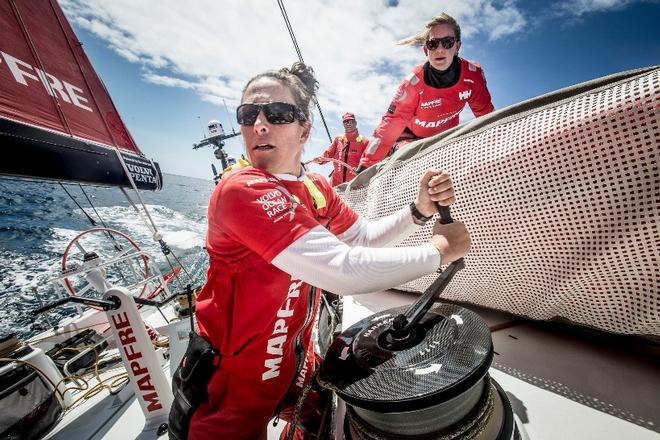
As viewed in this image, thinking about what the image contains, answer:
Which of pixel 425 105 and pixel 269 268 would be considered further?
pixel 425 105

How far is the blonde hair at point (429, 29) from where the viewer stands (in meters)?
2.84

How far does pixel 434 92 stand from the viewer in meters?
3.15

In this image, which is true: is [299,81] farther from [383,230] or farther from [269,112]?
[383,230]

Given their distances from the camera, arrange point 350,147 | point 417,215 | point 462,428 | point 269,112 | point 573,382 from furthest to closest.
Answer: point 350,147 < point 417,215 < point 269,112 < point 573,382 < point 462,428

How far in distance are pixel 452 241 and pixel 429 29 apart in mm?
2852

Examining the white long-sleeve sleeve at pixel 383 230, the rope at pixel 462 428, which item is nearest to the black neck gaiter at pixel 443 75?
the white long-sleeve sleeve at pixel 383 230

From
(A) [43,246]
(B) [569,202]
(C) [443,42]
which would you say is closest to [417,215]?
(B) [569,202]

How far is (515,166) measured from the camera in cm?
116

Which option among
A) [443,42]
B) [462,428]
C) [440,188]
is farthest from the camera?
[443,42]

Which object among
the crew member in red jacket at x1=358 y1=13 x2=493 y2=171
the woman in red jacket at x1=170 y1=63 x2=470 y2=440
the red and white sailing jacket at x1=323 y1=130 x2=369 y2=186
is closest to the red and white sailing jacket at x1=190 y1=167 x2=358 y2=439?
the woman in red jacket at x1=170 y1=63 x2=470 y2=440

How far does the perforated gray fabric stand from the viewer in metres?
0.91

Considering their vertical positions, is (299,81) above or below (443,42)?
below

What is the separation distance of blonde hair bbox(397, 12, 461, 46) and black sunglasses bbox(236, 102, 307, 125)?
2449 millimetres

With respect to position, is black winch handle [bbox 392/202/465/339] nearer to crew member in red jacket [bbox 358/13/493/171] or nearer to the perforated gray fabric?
the perforated gray fabric
